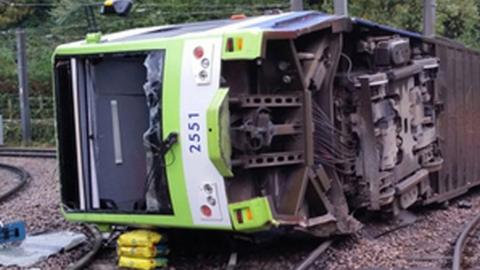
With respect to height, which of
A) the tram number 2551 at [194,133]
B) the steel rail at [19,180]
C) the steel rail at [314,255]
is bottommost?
the steel rail at [19,180]

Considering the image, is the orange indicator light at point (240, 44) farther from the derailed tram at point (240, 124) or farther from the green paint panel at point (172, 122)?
the green paint panel at point (172, 122)

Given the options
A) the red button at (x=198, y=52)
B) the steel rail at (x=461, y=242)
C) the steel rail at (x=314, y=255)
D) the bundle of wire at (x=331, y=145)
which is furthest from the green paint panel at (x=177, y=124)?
the steel rail at (x=461, y=242)

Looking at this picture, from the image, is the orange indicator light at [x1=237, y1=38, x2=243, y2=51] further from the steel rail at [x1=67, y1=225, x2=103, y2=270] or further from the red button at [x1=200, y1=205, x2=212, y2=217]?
the steel rail at [x1=67, y1=225, x2=103, y2=270]

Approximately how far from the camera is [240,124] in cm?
709

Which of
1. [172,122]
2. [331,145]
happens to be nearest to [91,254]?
[172,122]

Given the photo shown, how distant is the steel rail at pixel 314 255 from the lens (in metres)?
7.40

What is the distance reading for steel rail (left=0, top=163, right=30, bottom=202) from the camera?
14194 millimetres

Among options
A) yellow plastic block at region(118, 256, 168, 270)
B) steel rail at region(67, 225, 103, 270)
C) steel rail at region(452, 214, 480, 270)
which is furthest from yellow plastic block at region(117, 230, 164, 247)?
steel rail at region(452, 214, 480, 270)

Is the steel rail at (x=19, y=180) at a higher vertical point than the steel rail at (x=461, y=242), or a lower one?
lower

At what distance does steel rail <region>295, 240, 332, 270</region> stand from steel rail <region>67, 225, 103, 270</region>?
6.78 ft

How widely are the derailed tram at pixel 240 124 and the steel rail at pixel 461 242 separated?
2.83 feet

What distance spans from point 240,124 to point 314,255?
160 centimetres

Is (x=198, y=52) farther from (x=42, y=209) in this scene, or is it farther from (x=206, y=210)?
(x=42, y=209)

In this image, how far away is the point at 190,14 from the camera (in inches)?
1389
